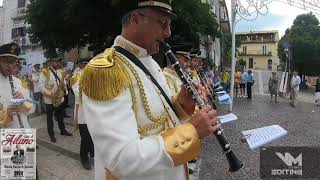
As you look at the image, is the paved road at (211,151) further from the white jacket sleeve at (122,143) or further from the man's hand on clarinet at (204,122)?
the white jacket sleeve at (122,143)

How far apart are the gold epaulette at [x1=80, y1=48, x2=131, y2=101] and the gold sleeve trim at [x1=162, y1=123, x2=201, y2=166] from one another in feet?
1.03

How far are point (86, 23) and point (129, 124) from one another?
444 inches

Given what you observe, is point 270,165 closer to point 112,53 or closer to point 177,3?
point 112,53

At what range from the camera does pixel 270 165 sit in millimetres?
5621

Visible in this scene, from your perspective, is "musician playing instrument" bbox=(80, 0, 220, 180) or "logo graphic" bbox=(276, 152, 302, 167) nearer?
"musician playing instrument" bbox=(80, 0, 220, 180)

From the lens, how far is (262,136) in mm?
3949

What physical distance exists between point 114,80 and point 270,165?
12.7 feet

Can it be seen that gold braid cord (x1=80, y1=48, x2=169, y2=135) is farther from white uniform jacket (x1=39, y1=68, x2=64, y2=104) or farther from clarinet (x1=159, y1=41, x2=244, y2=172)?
white uniform jacket (x1=39, y1=68, x2=64, y2=104)

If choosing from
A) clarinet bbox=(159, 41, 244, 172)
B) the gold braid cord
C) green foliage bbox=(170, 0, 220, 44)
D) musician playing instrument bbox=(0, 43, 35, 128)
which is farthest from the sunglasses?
green foliage bbox=(170, 0, 220, 44)

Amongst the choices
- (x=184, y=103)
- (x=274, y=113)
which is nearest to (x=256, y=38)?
(x=274, y=113)

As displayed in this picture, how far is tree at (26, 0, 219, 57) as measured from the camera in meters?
12.4

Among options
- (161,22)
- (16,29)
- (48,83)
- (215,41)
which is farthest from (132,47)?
(16,29)

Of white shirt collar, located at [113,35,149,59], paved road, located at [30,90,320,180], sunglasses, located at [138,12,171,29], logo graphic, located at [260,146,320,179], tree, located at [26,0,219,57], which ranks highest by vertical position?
tree, located at [26,0,219,57]

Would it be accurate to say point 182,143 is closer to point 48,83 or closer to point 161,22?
point 161,22
